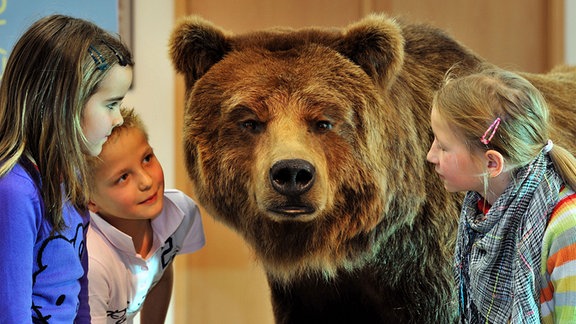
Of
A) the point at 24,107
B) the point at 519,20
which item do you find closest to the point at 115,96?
the point at 24,107

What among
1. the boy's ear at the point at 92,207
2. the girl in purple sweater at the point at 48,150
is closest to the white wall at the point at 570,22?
the boy's ear at the point at 92,207

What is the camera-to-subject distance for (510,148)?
5.70 feet

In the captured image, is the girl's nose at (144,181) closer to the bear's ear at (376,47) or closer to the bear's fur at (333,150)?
the bear's fur at (333,150)

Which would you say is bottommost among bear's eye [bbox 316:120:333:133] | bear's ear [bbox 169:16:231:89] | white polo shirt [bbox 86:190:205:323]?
white polo shirt [bbox 86:190:205:323]

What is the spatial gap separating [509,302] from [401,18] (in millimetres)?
1174

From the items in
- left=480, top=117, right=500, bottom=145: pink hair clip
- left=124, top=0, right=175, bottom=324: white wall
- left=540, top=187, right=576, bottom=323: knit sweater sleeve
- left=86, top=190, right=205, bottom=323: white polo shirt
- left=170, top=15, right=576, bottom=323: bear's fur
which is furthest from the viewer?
left=124, top=0, right=175, bottom=324: white wall

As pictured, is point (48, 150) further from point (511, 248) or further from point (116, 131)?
point (511, 248)

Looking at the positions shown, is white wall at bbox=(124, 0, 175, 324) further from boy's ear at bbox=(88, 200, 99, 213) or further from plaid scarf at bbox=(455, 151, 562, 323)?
plaid scarf at bbox=(455, 151, 562, 323)

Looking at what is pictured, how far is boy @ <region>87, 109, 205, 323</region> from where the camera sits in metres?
2.29

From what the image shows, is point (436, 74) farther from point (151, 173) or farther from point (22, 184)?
point (22, 184)

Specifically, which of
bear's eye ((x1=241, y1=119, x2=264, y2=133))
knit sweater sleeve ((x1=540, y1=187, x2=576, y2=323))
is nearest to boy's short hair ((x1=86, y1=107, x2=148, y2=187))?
bear's eye ((x1=241, y1=119, x2=264, y2=133))

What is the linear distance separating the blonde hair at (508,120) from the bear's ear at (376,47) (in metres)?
0.46

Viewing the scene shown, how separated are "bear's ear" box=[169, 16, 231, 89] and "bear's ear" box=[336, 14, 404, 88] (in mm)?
361

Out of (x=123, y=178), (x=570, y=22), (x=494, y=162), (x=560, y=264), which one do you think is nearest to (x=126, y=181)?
(x=123, y=178)
